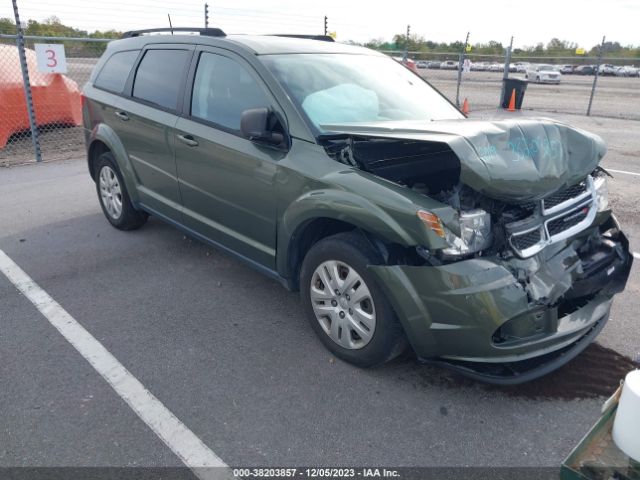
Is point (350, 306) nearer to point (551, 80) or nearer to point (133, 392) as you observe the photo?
point (133, 392)

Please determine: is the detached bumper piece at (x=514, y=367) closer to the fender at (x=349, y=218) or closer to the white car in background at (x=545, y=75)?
the fender at (x=349, y=218)

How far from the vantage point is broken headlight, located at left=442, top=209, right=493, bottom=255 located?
2.67 metres

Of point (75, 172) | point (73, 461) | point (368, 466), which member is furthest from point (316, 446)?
point (75, 172)

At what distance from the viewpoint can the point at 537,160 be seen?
281 cm

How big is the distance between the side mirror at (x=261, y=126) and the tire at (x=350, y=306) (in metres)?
0.71

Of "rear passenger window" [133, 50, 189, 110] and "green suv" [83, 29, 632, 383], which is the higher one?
"rear passenger window" [133, 50, 189, 110]

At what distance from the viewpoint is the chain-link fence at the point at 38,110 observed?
9242 millimetres

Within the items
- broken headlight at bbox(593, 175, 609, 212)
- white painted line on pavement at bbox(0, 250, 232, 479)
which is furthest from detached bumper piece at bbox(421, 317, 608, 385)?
white painted line on pavement at bbox(0, 250, 232, 479)

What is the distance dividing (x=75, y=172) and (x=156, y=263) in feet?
14.4

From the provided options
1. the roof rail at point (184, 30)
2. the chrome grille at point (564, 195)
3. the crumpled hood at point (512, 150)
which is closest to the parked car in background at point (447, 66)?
the roof rail at point (184, 30)

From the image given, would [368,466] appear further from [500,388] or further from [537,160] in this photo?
[537,160]

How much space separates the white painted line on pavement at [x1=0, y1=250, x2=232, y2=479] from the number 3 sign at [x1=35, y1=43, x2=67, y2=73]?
5954mm

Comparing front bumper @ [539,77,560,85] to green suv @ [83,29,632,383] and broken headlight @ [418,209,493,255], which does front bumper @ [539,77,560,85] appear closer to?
green suv @ [83,29,632,383]

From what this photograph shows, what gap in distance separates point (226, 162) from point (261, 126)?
58 cm
